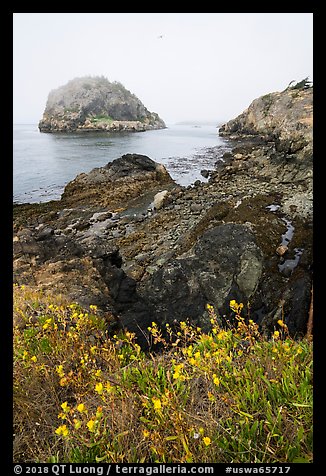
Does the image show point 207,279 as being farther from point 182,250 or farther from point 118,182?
point 118,182

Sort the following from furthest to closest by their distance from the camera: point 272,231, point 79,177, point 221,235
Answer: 1. point 79,177
2. point 272,231
3. point 221,235

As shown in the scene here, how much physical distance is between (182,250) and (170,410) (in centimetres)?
938

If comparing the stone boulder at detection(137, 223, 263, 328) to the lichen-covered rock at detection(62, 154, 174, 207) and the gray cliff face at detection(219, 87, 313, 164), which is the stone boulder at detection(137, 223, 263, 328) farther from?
the gray cliff face at detection(219, 87, 313, 164)

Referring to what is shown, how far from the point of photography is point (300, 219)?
12.1 metres

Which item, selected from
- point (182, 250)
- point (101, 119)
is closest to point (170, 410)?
point (182, 250)

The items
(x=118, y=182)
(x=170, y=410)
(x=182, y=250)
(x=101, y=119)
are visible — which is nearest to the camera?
(x=170, y=410)

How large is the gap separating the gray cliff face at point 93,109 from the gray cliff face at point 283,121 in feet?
131

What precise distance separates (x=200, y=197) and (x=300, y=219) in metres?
8.71

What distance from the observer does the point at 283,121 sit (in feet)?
91.7

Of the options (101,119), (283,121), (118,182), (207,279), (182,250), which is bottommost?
(207,279)

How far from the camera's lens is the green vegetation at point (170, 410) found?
1.96 m

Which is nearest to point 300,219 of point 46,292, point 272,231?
point 272,231

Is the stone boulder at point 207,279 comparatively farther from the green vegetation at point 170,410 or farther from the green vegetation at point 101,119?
the green vegetation at point 101,119

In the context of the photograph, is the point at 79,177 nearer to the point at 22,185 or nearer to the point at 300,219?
the point at 22,185
